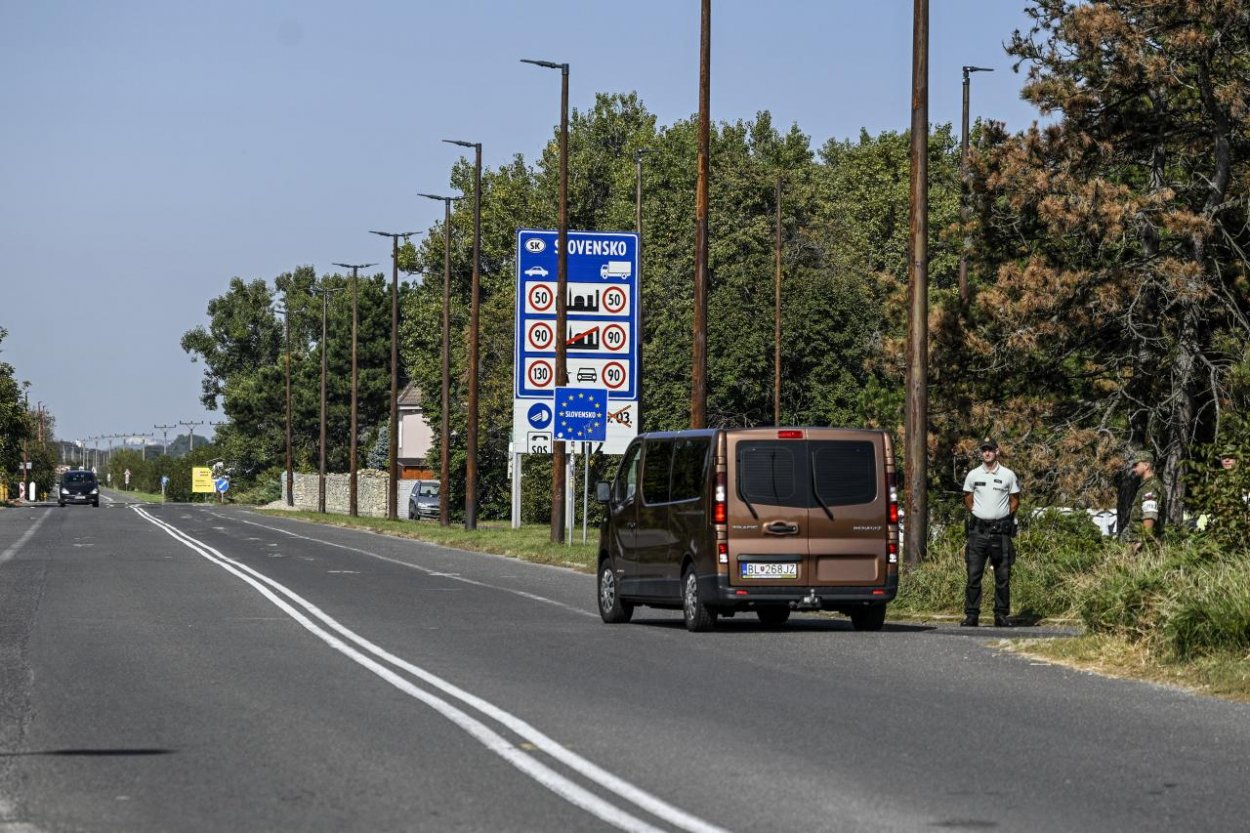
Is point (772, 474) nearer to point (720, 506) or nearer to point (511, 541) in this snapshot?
point (720, 506)

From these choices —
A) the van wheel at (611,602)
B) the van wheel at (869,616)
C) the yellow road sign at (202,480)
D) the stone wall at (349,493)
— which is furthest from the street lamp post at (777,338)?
the yellow road sign at (202,480)

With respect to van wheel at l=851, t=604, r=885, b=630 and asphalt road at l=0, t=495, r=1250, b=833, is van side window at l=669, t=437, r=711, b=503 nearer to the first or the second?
asphalt road at l=0, t=495, r=1250, b=833

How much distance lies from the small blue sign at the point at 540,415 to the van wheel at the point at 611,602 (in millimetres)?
23313

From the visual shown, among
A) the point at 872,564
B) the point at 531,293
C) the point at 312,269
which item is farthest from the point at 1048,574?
the point at 312,269

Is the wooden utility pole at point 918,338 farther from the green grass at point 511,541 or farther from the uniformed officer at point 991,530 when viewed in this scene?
the green grass at point 511,541

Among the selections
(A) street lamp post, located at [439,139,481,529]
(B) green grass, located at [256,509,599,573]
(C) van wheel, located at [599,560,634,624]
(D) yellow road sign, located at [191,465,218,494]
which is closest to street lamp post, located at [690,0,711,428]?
(B) green grass, located at [256,509,599,573]

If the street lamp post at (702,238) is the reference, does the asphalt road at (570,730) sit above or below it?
below

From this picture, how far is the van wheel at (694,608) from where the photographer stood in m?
19.7

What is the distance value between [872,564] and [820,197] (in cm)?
6793

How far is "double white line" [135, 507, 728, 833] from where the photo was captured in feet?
28.6

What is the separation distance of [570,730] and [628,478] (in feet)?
34.5

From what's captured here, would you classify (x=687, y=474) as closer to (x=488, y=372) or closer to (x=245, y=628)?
(x=245, y=628)

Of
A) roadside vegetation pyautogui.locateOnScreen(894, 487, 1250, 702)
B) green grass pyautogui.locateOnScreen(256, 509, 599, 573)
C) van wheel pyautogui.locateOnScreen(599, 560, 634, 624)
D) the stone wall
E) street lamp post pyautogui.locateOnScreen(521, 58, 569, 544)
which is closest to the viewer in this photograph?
roadside vegetation pyautogui.locateOnScreen(894, 487, 1250, 702)

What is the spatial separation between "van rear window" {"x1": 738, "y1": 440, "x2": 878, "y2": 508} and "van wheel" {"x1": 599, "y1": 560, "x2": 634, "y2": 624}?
2292 millimetres
